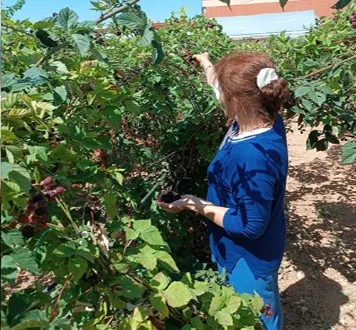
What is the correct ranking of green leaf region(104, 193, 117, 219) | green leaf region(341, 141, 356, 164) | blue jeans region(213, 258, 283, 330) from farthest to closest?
green leaf region(341, 141, 356, 164) → blue jeans region(213, 258, 283, 330) → green leaf region(104, 193, 117, 219)

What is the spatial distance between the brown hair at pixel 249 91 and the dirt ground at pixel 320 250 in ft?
5.11

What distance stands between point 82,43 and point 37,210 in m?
0.35

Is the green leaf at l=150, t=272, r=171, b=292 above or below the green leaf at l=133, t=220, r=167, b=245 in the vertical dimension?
below

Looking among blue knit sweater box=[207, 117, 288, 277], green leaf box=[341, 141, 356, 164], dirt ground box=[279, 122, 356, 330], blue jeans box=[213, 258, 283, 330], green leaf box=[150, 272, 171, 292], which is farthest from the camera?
dirt ground box=[279, 122, 356, 330]

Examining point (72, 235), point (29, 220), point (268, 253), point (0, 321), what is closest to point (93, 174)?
point (72, 235)

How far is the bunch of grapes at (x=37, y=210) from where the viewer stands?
0.92m

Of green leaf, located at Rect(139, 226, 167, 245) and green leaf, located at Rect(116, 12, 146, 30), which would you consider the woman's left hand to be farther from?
green leaf, located at Rect(116, 12, 146, 30)

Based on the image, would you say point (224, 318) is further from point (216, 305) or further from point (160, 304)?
point (160, 304)

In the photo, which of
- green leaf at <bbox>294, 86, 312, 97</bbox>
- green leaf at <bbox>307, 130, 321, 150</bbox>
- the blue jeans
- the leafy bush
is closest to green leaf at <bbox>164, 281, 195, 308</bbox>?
the leafy bush

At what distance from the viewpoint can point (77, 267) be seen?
99 centimetres

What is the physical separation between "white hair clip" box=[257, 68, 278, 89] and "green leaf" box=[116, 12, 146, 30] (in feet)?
2.38

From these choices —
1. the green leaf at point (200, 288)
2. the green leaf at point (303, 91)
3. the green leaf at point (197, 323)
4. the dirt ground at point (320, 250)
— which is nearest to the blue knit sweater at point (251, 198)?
the green leaf at point (303, 91)

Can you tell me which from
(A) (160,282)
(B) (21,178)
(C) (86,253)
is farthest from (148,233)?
(B) (21,178)

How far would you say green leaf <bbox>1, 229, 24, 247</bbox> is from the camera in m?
0.79
